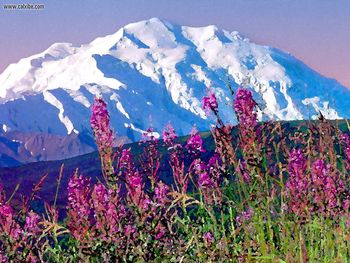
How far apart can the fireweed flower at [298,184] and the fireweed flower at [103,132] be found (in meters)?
1.67

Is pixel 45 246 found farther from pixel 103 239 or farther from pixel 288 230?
pixel 288 230

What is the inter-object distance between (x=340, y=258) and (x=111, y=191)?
1.89 m

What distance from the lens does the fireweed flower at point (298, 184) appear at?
17.8ft

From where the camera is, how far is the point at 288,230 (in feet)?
18.4

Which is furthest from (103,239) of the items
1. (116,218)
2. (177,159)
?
(177,159)

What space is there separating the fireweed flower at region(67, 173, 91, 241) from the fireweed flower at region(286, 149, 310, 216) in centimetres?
159

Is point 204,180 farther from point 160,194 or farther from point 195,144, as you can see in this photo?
point 160,194

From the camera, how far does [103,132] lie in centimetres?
679

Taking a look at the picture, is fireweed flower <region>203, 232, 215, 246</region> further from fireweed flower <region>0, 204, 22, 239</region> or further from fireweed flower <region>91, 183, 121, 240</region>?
fireweed flower <region>0, 204, 22, 239</region>

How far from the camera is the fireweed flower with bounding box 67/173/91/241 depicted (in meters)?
5.59

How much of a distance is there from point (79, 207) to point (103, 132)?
1258 millimetres

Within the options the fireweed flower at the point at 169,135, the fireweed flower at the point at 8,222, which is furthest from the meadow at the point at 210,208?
the fireweed flower at the point at 169,135

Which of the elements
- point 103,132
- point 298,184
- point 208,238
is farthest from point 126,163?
point 298,184

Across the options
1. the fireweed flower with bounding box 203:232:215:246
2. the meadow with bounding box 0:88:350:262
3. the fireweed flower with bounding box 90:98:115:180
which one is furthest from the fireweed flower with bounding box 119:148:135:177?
the fireweed flower with bounding box 203:232:215:246
